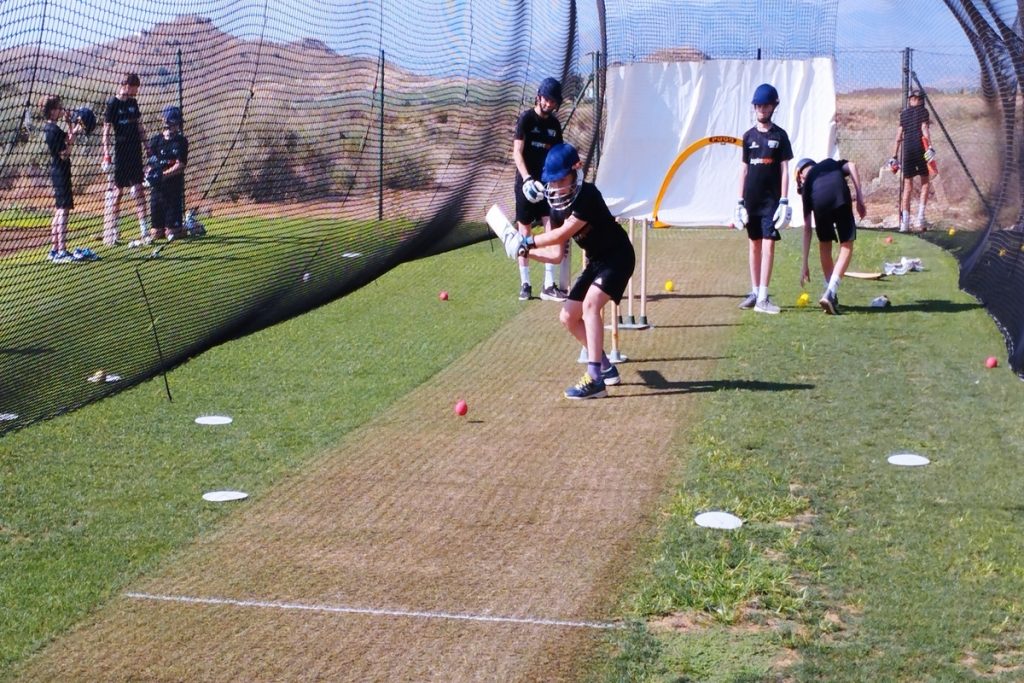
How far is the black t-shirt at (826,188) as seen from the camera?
12258 millimetres

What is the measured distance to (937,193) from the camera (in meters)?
18.7

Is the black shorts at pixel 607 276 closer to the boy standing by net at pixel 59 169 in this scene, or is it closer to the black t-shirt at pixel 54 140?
the boy standing by net at pixel 59 169

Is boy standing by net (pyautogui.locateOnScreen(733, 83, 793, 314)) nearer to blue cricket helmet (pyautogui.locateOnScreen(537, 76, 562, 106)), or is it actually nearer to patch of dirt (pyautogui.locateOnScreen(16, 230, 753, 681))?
blue cricket helmet (pyautogui.locateOnScreen(537, 76, 562, 106))

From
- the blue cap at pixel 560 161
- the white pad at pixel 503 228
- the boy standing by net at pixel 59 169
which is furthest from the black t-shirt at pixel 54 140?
the blue cap at pixel 560 161

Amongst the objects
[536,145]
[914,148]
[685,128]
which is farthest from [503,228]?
[685,128]

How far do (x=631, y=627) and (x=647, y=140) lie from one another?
55.0ft

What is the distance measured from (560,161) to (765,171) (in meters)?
4.53

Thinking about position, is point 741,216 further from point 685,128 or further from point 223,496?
point 685,128

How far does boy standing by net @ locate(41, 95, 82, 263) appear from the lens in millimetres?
4852

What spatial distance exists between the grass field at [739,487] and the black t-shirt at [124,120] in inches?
75.7

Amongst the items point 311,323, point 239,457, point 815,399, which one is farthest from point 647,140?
point 239,457

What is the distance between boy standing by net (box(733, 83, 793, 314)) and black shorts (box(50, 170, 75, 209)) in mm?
7903

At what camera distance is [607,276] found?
28.6 ft

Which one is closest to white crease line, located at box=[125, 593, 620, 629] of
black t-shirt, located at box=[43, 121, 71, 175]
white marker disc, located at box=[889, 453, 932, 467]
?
black t-shirt, located at box=[43, 121, 71, 175]
